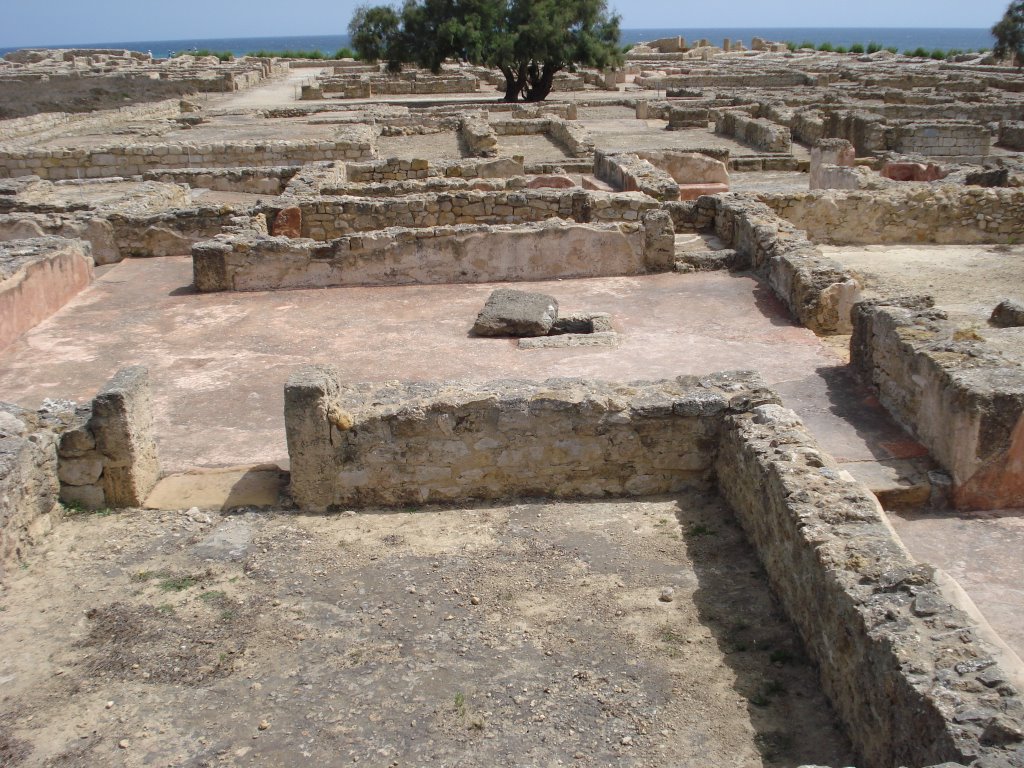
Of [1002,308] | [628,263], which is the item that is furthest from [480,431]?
[628,263]

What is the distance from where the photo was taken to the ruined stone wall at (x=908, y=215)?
13.6 meters

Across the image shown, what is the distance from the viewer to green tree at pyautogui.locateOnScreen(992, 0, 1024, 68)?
163ft

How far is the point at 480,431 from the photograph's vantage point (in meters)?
6.12

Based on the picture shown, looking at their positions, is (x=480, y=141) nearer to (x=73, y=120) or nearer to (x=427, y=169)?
(x=427, y=169)

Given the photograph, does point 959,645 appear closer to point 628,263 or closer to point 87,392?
point 87,392

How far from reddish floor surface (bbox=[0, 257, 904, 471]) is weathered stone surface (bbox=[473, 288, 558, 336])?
22cm

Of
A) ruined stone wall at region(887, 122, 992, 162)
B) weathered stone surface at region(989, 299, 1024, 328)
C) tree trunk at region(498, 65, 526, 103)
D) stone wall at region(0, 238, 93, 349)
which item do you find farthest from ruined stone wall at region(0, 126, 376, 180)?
tree trunk at region(498, 65, 526, 103)

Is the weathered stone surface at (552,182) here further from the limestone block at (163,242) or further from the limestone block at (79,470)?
the limestone block at (79,470)

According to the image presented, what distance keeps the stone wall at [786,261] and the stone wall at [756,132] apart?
9698 millimetres

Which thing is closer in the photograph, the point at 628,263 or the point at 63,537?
the point at 63,537

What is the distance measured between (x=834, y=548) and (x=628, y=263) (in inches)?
323

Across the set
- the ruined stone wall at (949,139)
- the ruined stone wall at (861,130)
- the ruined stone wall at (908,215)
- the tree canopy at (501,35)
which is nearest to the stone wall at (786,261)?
the ruined stone wall at (908,215)

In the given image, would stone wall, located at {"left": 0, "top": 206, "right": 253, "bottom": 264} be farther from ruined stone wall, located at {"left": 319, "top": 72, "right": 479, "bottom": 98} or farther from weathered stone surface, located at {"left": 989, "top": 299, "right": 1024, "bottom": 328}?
ruined stone wall, located at {"left": 319, "top": 72, "right": 479, "bottom": 98}

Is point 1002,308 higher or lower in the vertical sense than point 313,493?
higher
